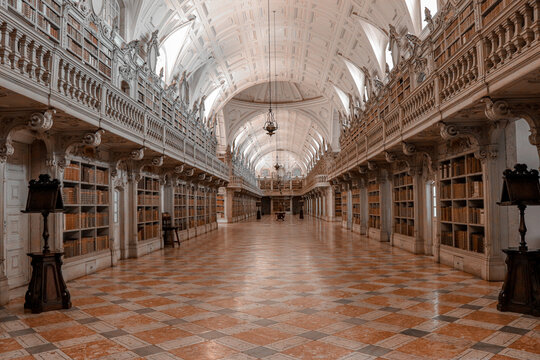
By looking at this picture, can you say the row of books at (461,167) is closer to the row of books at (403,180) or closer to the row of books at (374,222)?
the row of books at (403,180)

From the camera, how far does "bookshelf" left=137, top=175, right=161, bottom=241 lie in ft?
41.9

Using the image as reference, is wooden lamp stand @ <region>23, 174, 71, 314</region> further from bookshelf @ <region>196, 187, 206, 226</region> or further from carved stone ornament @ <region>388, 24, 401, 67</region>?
bookshelf @ <region>196, 187, 206, 226</region>

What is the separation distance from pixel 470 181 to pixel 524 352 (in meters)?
5.25

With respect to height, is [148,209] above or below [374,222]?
above

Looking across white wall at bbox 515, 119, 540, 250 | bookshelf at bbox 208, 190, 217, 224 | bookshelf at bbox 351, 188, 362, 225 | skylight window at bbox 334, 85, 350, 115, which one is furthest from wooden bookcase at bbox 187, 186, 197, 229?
white wall at bbox 515, 119, 540, 250

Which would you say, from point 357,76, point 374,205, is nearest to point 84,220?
point 374,205

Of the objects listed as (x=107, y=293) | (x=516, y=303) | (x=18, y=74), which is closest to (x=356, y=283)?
(x=516, y=303)

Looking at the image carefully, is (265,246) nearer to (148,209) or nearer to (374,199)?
Answer: (148,209)

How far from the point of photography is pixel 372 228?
17219 mm

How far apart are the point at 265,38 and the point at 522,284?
801 inches

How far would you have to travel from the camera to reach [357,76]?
21.8 m

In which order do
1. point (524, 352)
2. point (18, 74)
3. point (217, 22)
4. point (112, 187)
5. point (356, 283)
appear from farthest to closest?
point (217, 22) → point (112, 187) → point (356, 283) → point (18, 74) → point (524, 352)

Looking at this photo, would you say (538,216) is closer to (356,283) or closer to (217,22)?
(356,283)

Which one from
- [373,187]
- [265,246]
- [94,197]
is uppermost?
[373,187]
